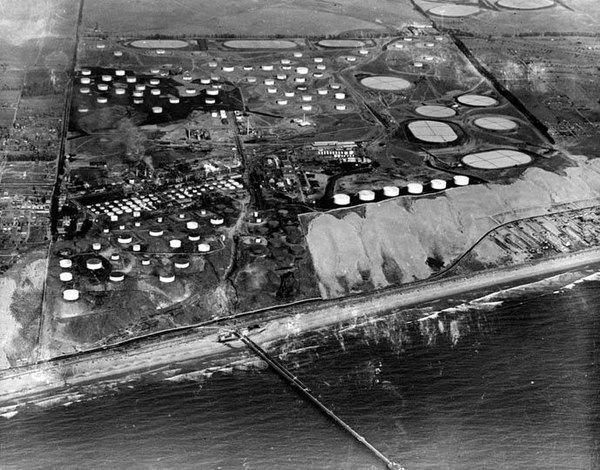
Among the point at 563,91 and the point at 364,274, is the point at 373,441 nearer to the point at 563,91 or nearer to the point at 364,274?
the point at 364,274

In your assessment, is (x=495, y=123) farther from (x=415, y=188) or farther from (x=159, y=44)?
(x=159, y=44)

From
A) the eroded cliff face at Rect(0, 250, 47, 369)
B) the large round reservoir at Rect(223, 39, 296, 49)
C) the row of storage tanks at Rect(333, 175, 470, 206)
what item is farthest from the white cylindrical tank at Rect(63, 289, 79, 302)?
Answer: the large round reservoir at Rect(223, 39, 296, 49)

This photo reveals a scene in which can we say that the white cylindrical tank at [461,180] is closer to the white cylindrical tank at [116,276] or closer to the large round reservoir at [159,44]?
the white cylindrical tank at [116,276]

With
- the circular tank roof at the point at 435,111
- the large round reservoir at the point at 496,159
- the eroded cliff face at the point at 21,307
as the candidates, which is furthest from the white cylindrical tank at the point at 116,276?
the circular tank roof at the point at 435,111

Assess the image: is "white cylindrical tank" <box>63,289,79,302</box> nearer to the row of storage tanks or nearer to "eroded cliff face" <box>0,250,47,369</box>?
"eroded cliff face" <box>0,250,47,369</box>

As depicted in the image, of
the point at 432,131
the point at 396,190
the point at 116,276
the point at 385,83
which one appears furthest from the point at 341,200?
the point at 385,83

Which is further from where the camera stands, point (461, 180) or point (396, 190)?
point (461, 180)
